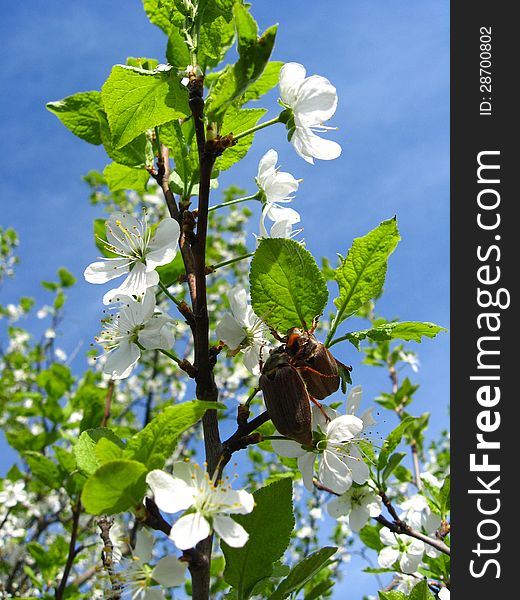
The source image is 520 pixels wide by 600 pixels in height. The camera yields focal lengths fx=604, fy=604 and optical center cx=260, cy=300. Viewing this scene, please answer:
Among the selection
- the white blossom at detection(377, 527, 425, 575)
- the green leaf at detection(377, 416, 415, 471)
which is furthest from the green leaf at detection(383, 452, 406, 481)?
the white blossom at detection(377, 527, 425, 575)

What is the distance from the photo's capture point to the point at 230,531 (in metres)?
0.96

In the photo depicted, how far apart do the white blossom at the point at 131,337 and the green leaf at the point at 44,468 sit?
1.73 meters

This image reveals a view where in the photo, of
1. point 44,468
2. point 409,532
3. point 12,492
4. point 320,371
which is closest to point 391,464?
point 409,532

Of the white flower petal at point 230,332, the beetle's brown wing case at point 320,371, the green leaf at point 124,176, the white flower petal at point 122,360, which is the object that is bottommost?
the beetle's brown wing case at point 320,371

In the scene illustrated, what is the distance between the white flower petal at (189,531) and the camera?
0.92 m

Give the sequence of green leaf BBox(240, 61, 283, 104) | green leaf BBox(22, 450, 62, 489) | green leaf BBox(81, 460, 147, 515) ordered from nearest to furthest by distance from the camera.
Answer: green leaf BBox(81, 460, 147, 515) < green leaf BBox(240, 61, 283, 104) < green leaf BBox(22, 450, 62, 489)

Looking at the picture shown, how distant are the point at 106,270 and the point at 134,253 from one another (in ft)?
0.24

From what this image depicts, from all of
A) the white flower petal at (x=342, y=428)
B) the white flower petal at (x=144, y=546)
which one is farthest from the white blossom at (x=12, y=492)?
the white flower petal at (x=342, y=428)

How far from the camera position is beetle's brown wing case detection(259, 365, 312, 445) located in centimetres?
104

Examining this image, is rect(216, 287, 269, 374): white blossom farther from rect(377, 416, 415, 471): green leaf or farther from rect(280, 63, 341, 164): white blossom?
rect(377, 416, 415, 471): green leaf

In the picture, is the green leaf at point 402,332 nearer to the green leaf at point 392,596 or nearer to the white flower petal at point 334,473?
the white flower petal at point 334,473

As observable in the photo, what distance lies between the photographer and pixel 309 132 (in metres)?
1.38

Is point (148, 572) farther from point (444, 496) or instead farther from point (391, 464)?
point (444, 496)

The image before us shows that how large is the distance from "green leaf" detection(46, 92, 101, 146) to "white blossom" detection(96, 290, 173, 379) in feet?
1.79
